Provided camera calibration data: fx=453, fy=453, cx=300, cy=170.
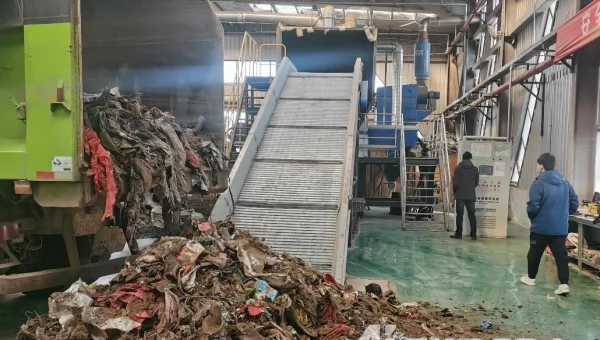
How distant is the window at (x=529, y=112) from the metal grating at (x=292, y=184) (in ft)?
22.8

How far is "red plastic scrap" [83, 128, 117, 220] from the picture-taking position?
10.3ft

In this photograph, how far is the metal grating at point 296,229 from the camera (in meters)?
5.01

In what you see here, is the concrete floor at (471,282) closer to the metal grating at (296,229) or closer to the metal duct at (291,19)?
the metal grating at (296,229)

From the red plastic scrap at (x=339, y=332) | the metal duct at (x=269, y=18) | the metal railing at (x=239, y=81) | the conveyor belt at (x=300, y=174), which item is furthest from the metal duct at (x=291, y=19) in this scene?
the red plastic scrap at (x=339, y=332)

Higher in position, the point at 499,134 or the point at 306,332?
the point at 499,134

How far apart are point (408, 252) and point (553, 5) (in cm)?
721

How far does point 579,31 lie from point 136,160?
696 cm

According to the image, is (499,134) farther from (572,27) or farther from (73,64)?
(73,64)

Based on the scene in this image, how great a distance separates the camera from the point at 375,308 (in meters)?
3.97

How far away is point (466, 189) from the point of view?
8.94m

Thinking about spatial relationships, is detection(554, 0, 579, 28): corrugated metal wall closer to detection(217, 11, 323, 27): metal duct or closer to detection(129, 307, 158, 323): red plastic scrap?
detection(217, 11, 323, 27): metal duct

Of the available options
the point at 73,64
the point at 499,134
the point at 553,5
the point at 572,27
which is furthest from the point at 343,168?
the point at 499,134

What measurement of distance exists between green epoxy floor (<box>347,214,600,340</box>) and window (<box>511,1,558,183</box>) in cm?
337

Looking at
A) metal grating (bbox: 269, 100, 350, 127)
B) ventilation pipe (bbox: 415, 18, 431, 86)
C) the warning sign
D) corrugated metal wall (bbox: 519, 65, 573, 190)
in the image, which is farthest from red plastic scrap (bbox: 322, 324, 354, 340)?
ventilation pipe (bbox: 415, 18, 431, 86)
